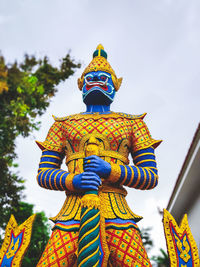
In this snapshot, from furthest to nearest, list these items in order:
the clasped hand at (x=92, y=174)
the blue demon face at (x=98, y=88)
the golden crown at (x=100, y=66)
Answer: the golden crown at (x=100, y=66) < the blue demon face at (x=98, y=88) < the clasped hand at (x=92, y=174)

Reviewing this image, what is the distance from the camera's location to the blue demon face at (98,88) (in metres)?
3.63

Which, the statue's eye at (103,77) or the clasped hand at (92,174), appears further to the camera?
the statue's eye at (103,77)

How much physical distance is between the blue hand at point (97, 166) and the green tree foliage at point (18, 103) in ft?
11.7

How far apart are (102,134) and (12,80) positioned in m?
3.90

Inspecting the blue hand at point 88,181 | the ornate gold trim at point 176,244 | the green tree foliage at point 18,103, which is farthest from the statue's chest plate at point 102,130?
the green tree foliage at point 18,103

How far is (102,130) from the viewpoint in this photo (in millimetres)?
3311

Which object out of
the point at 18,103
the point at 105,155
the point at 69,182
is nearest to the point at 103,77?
the point at 105,155

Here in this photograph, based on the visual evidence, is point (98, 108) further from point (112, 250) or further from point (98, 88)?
point (112, 250)

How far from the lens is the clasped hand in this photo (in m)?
2.77

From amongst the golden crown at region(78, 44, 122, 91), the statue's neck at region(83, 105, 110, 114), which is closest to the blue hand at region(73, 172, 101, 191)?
the statue's neck at region(83, 105, 110, 114)

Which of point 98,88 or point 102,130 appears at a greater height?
point 98,88

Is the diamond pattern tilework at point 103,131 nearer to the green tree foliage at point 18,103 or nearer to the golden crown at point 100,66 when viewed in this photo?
A: the golden crown at point 100,66

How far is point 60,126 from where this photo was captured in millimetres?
3605

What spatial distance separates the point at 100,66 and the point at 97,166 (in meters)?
1.55
